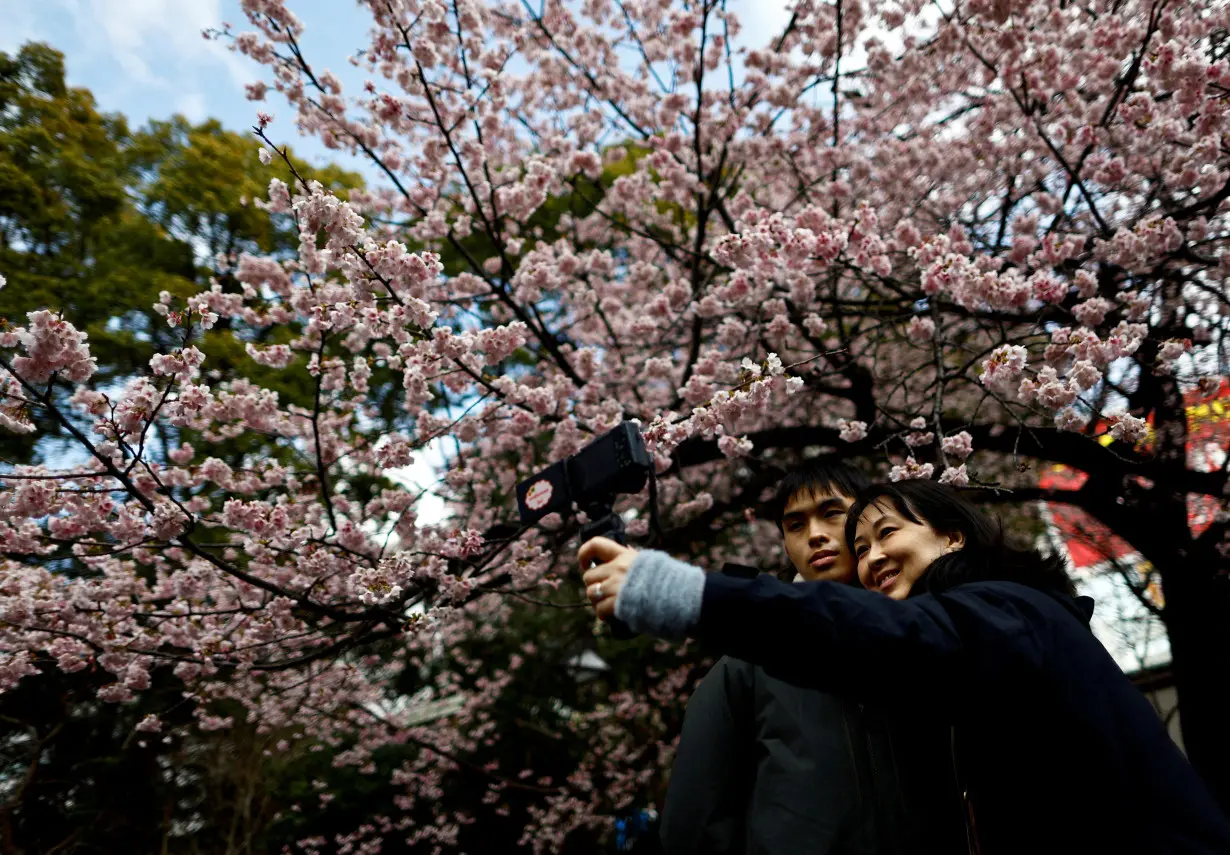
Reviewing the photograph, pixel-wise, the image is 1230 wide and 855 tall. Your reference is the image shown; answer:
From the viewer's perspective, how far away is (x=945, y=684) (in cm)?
100

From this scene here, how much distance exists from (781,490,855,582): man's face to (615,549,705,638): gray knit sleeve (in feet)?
3.38

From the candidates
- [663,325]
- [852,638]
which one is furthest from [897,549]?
[663,325]

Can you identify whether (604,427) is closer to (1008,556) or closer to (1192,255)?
(1008,556)

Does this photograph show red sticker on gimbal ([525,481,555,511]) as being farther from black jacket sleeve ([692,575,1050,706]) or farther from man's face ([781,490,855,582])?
man's face ([781,490,855,582])

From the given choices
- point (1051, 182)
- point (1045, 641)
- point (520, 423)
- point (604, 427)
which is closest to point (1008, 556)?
point (1045, 641)

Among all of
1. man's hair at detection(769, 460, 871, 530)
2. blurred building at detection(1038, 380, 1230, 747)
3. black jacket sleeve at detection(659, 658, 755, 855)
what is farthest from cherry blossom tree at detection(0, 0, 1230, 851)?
blurred building at detection(1038, 380, 1230, 747)

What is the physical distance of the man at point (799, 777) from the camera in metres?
1.39

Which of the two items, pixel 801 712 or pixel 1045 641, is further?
pixel 801 712

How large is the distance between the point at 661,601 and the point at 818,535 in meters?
1.14

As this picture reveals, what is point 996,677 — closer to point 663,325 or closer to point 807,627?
point 807,627

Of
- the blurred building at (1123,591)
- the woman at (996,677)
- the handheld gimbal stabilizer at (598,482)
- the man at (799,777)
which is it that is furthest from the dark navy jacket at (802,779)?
the blurred building at (1123,591)

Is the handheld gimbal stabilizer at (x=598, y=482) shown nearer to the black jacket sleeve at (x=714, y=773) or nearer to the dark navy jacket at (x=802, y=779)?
the dark navy jacket at (x=802, y=779)

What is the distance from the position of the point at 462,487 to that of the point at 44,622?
2.44 m

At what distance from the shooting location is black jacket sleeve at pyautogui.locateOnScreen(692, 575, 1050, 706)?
963 mm
